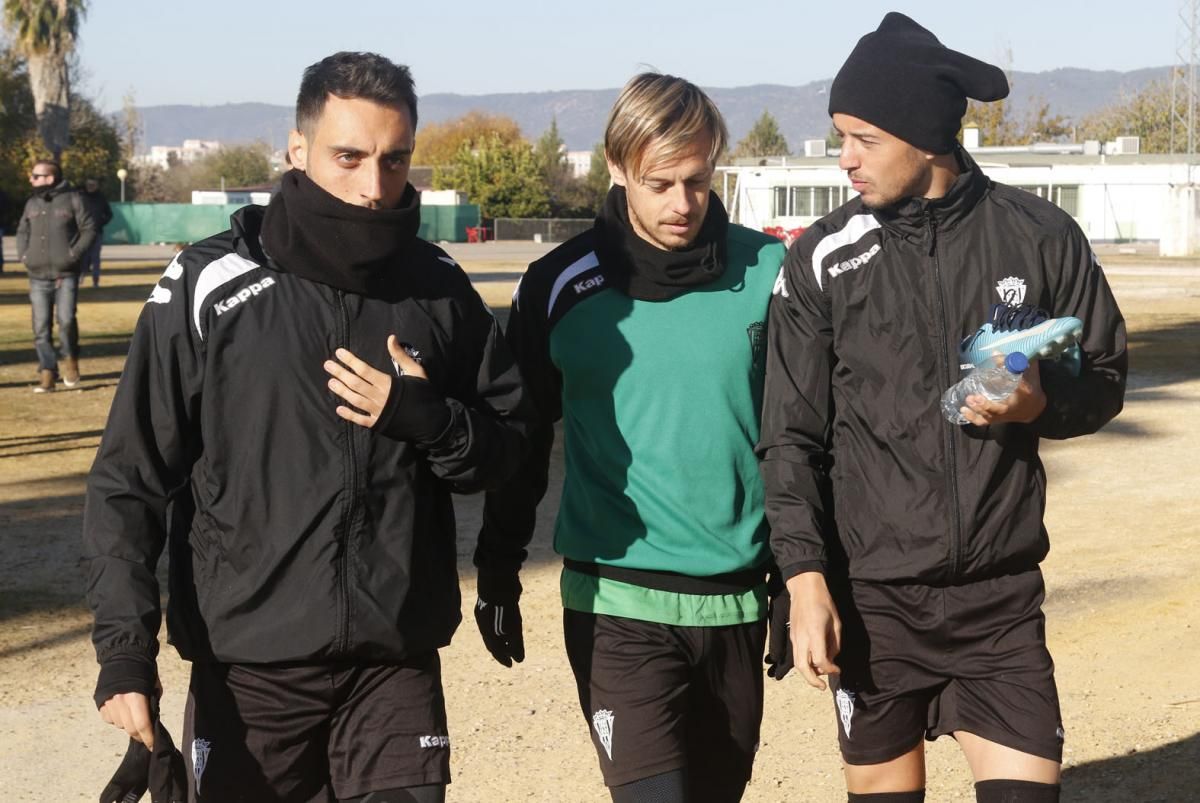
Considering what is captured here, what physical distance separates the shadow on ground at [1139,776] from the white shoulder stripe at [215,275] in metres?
3.52

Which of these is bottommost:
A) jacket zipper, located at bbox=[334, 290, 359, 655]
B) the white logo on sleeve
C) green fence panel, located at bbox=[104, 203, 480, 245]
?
green fence panel, located at bbox=[104, 203, 480, 245]

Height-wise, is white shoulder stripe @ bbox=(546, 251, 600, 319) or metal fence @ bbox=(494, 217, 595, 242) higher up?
white shoulder stripe @ bbox=(546, 251, 600, 319)

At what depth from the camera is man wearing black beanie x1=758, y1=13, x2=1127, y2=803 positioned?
3658 millimetres

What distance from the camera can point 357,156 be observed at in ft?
11.5

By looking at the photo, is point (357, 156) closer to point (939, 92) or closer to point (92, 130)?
point (939, 92)

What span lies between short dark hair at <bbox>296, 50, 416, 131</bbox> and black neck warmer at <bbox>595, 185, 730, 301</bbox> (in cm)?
70

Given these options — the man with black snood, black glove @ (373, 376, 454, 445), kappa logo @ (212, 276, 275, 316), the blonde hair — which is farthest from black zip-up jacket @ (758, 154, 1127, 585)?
kappa logo @ (212, 276, 275, 316)

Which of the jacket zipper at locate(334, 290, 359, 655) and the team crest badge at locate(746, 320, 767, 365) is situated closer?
the jacket zipper at locate(334, 290, 359, 655)

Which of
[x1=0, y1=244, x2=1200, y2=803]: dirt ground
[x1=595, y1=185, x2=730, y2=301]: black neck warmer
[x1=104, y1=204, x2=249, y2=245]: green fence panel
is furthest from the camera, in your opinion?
[x1=104, y1=204, x2=249, y2=245]: green fence panel

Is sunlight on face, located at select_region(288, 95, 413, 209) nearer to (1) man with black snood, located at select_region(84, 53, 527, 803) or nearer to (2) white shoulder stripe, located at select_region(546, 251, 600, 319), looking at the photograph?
(1) man with black snood, located at select_region(84, 53, 527, 803)

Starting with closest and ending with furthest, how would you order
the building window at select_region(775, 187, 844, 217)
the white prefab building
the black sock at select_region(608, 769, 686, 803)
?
the black sock at select_region(608, 769, 686, 803) < the white prefab building < the building window at select_region(775, 187, 844, 217)

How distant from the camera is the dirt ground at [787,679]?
577 cm

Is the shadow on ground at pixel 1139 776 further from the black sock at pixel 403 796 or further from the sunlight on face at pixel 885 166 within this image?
the black sock at pixel 403 796

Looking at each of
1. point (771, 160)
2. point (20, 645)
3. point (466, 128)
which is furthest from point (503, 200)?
point (20, 645)
